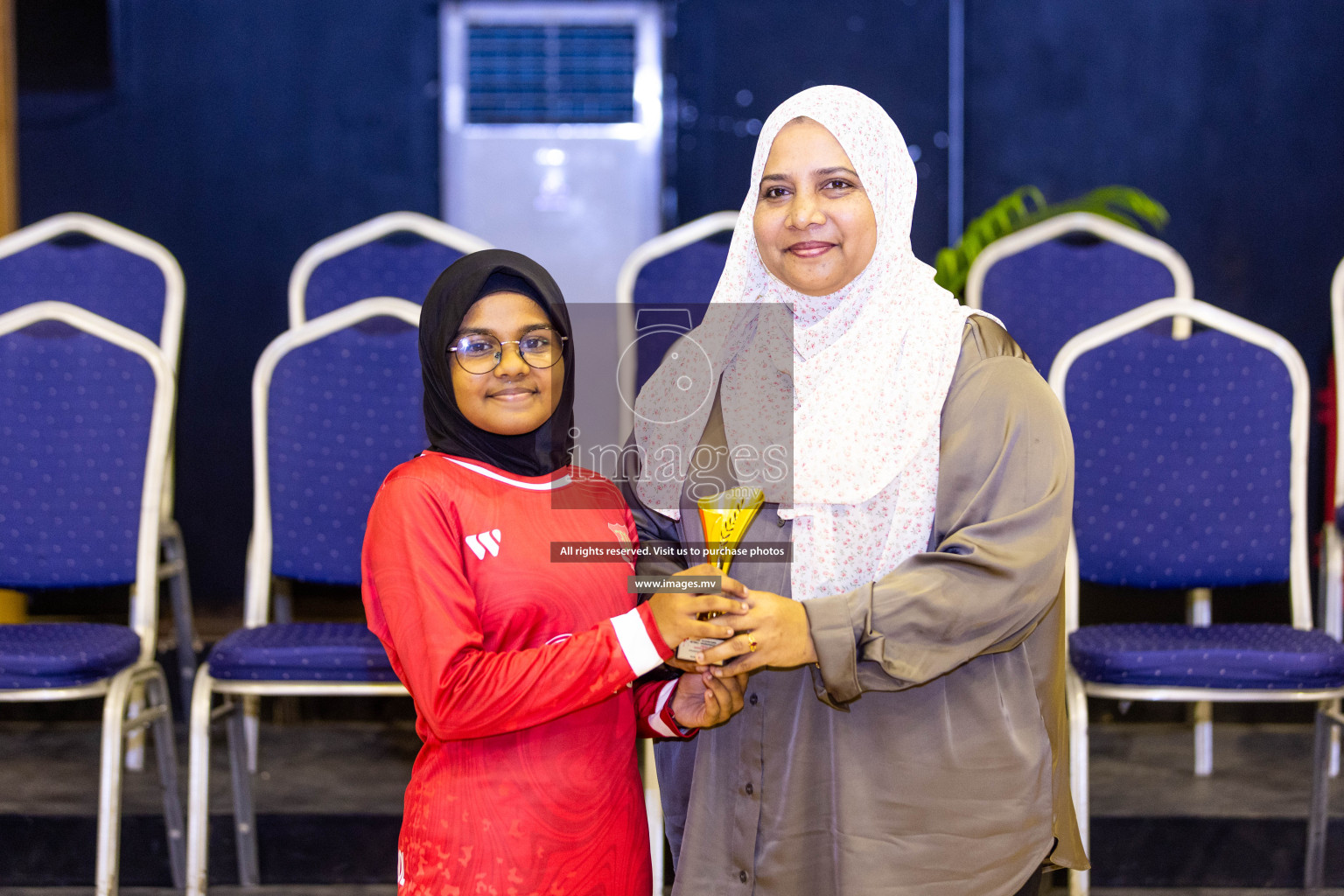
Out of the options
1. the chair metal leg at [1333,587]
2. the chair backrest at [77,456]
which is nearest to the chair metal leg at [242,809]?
the chair backrest at [77,456]

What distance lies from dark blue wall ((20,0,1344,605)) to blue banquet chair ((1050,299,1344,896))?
1.61 meters

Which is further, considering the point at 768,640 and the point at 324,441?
the point at 324,441

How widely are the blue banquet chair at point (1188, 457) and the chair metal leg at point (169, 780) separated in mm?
1540

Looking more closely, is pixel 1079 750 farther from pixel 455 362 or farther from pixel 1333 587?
pixel 455 362

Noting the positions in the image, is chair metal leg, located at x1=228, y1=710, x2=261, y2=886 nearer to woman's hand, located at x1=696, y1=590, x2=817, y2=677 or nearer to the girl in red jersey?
the girl in red jersey

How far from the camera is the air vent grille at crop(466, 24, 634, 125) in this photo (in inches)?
147

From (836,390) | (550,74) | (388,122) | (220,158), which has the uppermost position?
(550,74)

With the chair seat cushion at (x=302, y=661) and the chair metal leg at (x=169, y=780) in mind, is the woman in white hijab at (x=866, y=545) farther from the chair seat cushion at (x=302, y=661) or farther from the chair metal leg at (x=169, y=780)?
the chair metal leg at (x=169, y=780)

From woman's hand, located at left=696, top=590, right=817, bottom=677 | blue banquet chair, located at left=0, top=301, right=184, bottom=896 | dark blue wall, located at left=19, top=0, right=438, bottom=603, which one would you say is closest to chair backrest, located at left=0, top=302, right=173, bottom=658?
blue banquet chair, located at left=0, top=301, right=184, bottom=896

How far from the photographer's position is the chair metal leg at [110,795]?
1.72 meters

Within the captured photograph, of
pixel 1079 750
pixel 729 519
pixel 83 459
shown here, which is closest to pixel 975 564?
pixel 729 519

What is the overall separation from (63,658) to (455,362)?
1.09 meters

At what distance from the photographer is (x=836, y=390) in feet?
3.45

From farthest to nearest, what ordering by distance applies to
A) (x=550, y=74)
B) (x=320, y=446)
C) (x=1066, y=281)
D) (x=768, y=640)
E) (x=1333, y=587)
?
(x=550, y=74) → (x=1066, y=281) → (x=1333, y=587) → (x=320, y=446) → (x=768, y=640)
